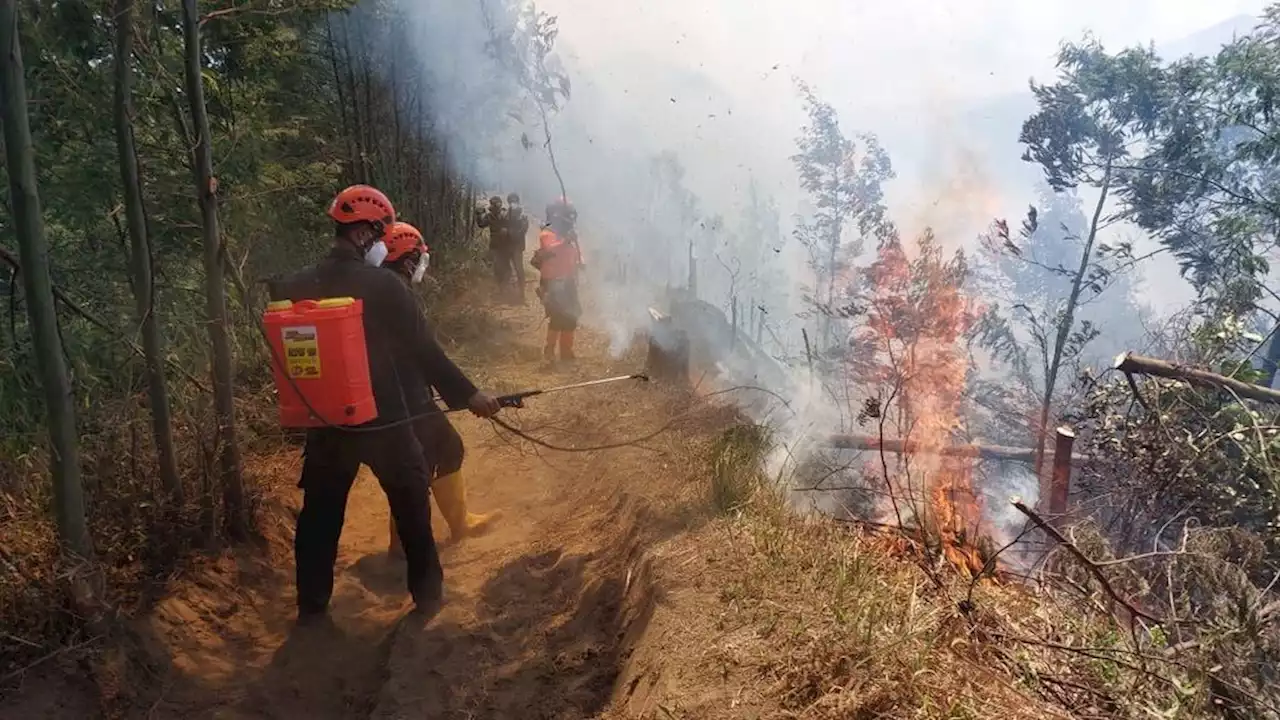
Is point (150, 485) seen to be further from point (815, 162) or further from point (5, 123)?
point (815, 162)

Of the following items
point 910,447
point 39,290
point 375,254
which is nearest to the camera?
point 39,290

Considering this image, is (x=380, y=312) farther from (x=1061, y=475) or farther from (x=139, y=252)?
(x=1061, y=475)

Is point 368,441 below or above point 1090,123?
below

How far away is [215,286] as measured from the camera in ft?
12.9

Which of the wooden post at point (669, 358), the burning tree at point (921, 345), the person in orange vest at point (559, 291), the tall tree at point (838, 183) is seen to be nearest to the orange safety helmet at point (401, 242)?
the wooden post at point (669, 358)

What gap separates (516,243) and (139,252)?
1022 cm

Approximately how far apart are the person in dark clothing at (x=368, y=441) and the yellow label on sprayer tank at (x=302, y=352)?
35 centimetres

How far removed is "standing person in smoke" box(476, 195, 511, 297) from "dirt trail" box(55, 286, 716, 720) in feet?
25.5

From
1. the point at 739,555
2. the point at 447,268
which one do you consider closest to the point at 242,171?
the point at 739,555

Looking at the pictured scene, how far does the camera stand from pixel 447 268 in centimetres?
1146

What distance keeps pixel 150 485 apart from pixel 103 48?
230 cm

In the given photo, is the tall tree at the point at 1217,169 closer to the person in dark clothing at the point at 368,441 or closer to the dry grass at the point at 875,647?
the dry grass at the point at 875,647

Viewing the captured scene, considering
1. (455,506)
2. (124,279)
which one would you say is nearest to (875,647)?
(455,506)

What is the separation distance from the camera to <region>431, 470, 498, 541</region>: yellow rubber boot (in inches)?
197
